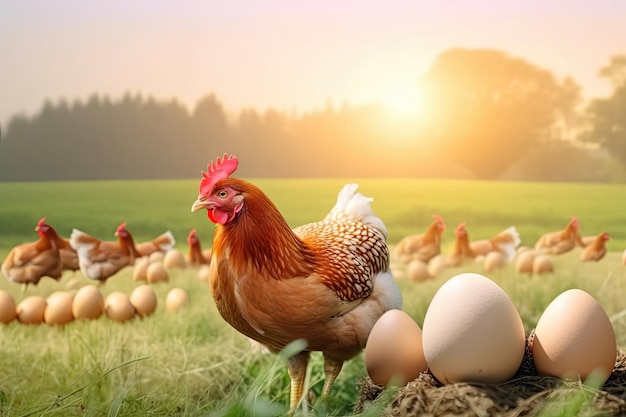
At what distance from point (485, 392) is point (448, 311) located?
17 centimetres

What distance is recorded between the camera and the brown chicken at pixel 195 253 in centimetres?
291

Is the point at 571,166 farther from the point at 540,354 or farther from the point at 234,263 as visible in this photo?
the point at 234,263

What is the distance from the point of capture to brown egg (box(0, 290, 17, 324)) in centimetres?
261

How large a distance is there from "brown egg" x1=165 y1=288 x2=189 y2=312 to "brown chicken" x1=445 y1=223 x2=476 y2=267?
0.98 m

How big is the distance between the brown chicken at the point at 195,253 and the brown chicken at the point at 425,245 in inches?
28.5

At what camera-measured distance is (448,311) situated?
1539 mm

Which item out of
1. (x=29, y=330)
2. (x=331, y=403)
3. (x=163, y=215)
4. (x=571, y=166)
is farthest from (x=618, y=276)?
(x=29, y=330)

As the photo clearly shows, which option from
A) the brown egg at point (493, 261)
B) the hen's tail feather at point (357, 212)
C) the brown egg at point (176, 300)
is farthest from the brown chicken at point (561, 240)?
the brown egg at point (176, 300)

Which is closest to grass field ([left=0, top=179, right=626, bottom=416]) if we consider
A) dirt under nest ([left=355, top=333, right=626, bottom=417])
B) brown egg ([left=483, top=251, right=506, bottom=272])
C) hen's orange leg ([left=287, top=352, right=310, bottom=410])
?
brown egg ([left=483, top=251, right=506, bottom=272])

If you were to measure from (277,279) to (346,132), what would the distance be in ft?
4.42

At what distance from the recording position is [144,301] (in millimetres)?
2658

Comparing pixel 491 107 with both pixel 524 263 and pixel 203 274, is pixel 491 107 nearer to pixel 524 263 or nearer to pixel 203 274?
pixel 524 263

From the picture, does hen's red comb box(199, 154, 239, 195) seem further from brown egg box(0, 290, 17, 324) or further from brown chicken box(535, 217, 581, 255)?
brown chicken box(535, 217, 581, 255)

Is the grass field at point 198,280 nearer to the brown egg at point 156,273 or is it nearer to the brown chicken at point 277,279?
the brown egg at point 156,273
